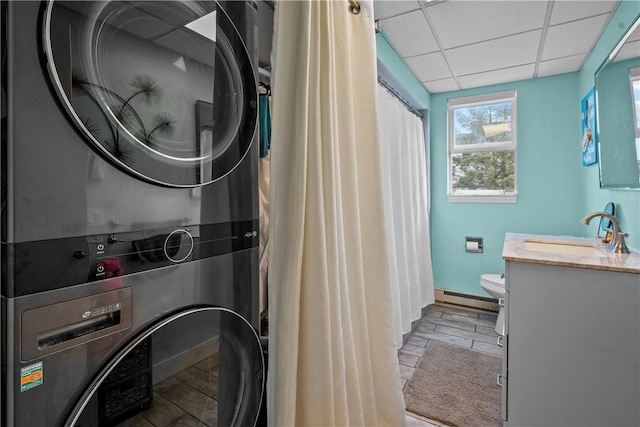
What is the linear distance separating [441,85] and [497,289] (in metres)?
1.96

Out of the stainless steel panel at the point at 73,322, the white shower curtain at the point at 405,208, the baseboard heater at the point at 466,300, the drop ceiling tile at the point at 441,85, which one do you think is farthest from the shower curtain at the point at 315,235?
the baseboard heater at the point at 466,300

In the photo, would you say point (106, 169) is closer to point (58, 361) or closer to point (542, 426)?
point (58, 361)

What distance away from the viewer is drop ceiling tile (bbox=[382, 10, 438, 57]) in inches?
75.9

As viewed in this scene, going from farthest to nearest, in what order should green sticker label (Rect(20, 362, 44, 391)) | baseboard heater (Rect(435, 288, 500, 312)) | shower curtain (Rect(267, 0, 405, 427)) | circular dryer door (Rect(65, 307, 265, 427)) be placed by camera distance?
baseboard heater (Rect(435, 288, 500, 312)), shower curtain (Rect(267, 0, 405, 427)), circular dryer door (Rect(65, 307, 265, 427)), green sticker label (Rect(20, 362, 44, 391))

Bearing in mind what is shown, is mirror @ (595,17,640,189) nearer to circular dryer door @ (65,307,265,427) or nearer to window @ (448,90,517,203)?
window @ (448,90,517,203)

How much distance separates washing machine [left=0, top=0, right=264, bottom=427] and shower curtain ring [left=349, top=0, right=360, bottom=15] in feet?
1.76

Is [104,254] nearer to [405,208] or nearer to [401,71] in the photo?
[405,208]

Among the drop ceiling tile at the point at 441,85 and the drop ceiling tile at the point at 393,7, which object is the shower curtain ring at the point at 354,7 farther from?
the drop ceiling tile at the point at 441,85

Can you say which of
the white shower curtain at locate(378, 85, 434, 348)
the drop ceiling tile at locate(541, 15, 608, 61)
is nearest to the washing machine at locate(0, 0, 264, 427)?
the white shower curtain at locate(378, 85, 434, 348)

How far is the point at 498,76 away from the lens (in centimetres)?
278

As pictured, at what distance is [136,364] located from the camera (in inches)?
24.4

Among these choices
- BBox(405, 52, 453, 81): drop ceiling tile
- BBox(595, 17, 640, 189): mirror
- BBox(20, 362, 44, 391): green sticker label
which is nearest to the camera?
BBox(20, 362, 44, 391): green sticker label

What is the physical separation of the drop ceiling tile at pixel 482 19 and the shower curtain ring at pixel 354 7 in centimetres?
82

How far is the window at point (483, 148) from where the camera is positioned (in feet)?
9.83
